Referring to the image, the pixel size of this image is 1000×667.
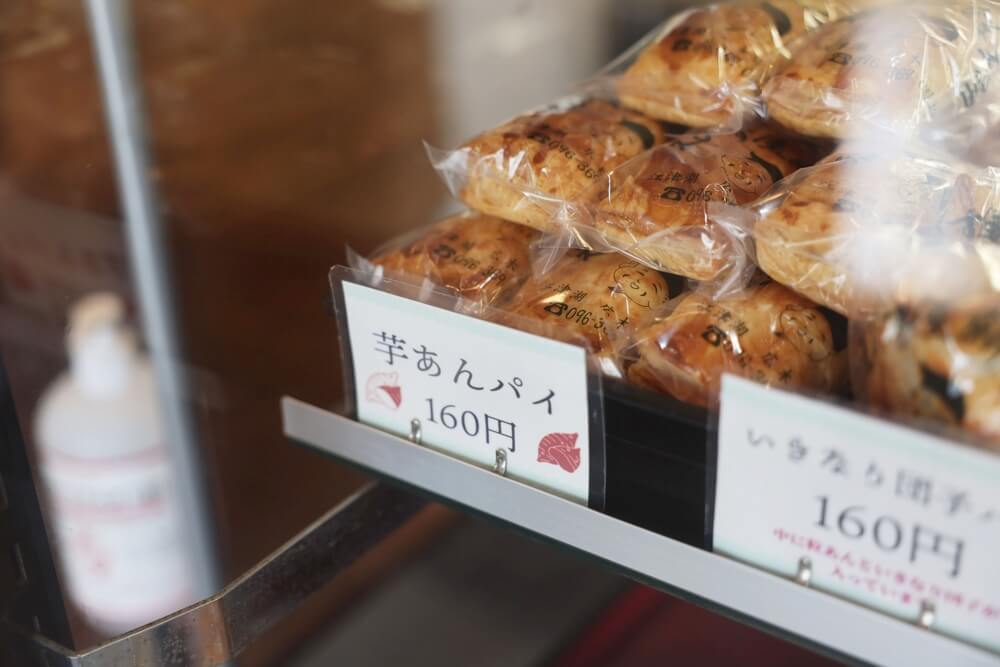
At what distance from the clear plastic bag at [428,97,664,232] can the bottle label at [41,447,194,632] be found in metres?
0.37

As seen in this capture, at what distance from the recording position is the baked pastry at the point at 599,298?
26.2 inches

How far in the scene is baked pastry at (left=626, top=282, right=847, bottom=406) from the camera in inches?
24.2

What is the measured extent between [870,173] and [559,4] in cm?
163

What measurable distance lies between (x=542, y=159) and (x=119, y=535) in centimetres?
54

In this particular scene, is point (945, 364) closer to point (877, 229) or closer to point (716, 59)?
point (877, 229)

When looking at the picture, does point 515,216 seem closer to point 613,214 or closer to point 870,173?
point 613,214

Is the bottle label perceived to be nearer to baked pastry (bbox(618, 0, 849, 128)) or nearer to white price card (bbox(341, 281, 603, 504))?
white price card (bbox(341, 281, 603, 504))

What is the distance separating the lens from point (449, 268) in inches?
29.8

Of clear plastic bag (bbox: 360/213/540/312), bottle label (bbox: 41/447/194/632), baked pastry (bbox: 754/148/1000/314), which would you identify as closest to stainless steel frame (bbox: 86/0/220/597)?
bottle label (bbox: 41/447/194/632)

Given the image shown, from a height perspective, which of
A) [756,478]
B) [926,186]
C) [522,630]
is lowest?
[522,630]

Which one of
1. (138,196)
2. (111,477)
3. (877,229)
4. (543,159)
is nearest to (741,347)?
(877,229)

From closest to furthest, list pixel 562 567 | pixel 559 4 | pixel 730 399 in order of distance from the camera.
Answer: pixel 730 399
pixel 562 567
pixel 559 4

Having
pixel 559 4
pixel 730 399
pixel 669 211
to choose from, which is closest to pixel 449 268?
pixel 669 211

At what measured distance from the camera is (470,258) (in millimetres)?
763
